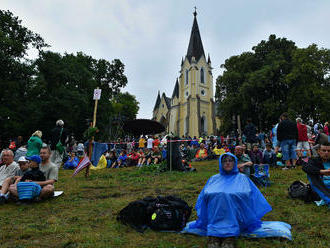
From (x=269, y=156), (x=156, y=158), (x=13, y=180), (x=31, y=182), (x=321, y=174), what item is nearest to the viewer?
(x=321, y=174)

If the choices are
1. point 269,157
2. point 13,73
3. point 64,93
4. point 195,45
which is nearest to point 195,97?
point 195,45

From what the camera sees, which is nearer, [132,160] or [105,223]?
[105,223]

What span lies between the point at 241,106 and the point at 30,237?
29.4 meters

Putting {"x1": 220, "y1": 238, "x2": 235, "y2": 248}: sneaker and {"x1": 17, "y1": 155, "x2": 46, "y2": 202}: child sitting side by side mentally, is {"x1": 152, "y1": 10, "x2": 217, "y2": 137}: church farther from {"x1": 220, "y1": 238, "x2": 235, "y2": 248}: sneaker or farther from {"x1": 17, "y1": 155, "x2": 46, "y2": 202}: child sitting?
{"x1": 220, "y1": 238, "x2": 235, "y2": 248}: sneaker

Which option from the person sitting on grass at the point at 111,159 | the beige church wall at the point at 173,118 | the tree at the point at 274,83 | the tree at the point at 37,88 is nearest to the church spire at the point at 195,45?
the beige church wall at the point at 173,118

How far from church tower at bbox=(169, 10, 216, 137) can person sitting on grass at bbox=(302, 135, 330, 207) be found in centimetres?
4224

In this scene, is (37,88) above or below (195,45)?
below

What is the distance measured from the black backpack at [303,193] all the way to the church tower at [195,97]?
4161 centimetres

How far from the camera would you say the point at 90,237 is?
3.46 meters

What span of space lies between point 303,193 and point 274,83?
87.1ft

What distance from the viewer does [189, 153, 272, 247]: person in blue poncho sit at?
3.08m

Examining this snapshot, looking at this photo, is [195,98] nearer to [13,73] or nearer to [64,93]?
[64,93]

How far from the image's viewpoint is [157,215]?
3.75 m

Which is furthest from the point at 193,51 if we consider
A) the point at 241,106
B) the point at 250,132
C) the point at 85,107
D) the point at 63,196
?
the point at 63,196
